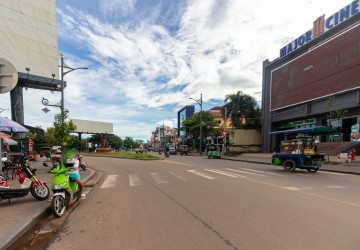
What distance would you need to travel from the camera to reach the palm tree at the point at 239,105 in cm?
5250

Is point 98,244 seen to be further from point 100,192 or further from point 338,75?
point 338,75

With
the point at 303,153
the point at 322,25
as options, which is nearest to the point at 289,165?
the point at 303,153

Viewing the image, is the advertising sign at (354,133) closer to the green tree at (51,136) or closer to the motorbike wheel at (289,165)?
the motorbike wheel at (289,165)

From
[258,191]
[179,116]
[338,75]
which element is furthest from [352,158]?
[179,116]

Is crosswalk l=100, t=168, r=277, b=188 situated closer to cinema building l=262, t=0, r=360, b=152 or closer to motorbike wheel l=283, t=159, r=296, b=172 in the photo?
motorbike wheel l=283, t=159, r=296, b=172

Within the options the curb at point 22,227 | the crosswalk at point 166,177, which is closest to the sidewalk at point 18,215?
the curb at point 22,227

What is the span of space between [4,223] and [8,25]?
2709cm

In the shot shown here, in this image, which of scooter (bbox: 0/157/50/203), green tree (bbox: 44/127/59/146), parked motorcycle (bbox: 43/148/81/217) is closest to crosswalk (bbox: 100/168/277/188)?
scooter (bbox: 0/157/50/203)

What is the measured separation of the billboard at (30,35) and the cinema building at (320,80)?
31.8 meters

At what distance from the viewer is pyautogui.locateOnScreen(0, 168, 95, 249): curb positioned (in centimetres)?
454

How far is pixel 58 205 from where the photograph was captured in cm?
652

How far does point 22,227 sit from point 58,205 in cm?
129

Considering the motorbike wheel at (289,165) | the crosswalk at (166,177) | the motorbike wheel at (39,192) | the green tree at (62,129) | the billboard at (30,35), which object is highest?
the billboard at (30,35)

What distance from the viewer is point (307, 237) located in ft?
15.5
